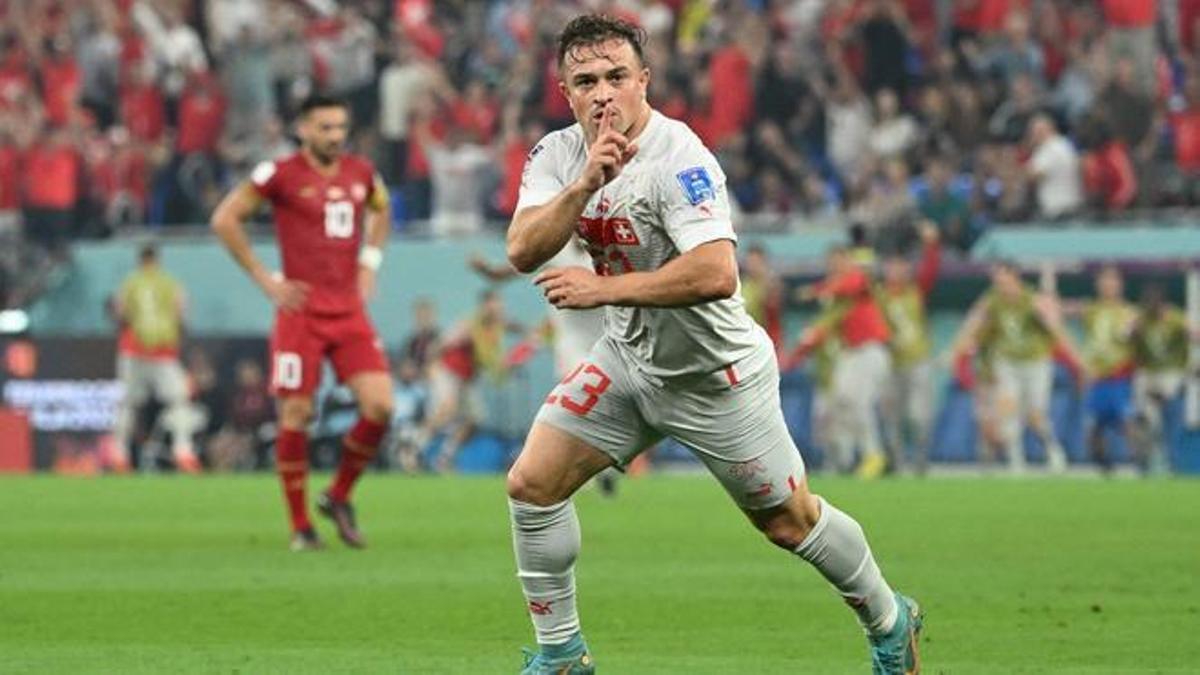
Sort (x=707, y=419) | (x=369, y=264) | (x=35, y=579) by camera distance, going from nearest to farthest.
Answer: (x=707, y=419)
(x=35, y=579)
(x=369, y=264)

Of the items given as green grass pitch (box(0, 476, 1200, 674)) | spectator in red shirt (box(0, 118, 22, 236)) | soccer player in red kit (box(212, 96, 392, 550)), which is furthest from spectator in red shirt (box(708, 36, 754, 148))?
soccer player in red kit (box(212, 96, 392, 550))

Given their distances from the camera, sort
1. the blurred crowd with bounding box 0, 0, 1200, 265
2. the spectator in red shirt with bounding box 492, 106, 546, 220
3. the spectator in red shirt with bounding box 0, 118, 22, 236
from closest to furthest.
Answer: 1. the blurred crowd with bounding box 0, 0, 1200, 265
2. the spectator in red shirt with bounding box 492, 106, 546, 220
3. the spectator in red shirt with bounding box 0, 118, 22, 236

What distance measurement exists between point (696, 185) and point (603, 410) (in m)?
0.86

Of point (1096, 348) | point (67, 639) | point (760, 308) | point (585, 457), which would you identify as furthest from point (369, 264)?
point (1096, 348)

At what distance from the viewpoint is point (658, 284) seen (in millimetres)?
7641

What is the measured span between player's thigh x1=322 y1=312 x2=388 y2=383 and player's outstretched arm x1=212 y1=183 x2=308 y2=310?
0.27 metres

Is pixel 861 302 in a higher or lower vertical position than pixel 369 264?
lower

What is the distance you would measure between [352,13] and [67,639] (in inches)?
835

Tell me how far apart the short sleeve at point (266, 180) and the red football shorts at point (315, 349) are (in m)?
0.72

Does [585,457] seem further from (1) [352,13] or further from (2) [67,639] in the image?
(1) [352,13]

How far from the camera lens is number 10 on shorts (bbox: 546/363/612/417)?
326 inches

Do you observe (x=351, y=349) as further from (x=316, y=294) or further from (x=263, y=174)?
(x=263, y=174)

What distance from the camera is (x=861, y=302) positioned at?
1054 inches

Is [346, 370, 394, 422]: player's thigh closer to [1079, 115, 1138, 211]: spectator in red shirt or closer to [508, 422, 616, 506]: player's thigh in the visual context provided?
[508, 422, 616, 506]: player's thigh
